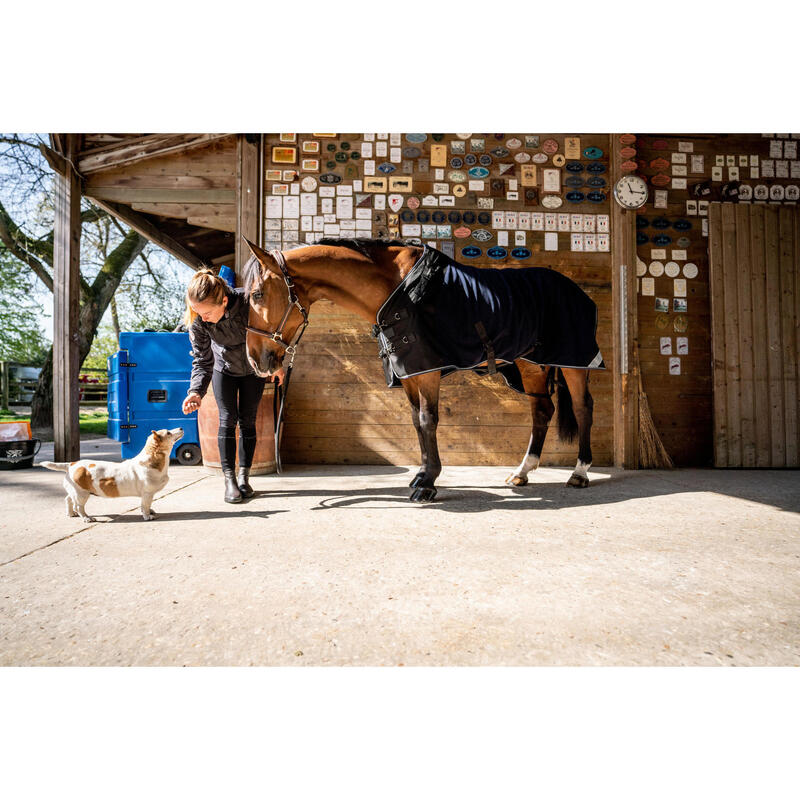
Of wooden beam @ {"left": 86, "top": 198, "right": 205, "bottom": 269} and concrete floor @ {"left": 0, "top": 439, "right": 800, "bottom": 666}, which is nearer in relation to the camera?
concrete floor @ {"left": 0, "top": 439, "right": 800, "bottom": 666}

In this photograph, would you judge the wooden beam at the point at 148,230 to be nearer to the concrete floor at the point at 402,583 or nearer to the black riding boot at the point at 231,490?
the black riding boot at the point at 231,490

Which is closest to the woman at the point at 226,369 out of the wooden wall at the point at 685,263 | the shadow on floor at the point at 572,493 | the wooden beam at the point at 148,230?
the shadow on floor at the point at 572,493

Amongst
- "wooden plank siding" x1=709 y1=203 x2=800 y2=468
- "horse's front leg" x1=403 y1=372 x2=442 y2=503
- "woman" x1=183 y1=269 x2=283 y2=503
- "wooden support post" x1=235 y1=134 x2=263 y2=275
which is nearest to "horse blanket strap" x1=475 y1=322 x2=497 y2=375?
"horse's front leg" x1=403 y1=372 x2=442 y2=503

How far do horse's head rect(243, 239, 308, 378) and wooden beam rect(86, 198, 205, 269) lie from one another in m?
2.81

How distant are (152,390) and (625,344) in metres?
4.14

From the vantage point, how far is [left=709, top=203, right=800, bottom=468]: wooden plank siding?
4.07 m

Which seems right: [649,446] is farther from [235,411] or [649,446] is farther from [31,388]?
[31,388]

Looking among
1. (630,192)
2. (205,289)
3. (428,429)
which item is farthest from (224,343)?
(630,192)

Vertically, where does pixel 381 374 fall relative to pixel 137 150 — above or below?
below

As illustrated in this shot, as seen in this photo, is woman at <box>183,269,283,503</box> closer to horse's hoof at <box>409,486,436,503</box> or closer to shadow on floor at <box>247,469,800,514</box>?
shadow on floor at <box>247,469,800,514</box>

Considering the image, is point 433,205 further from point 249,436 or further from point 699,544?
point 699,544

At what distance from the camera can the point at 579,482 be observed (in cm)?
299

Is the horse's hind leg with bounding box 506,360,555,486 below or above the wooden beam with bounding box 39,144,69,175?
below

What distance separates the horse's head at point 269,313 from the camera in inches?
89.9
